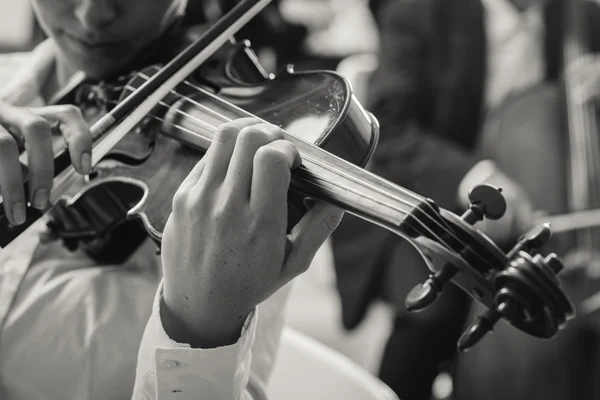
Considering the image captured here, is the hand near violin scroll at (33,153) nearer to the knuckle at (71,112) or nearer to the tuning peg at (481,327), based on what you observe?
the knuckle at (71,112)

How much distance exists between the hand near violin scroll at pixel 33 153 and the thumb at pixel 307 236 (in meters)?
0.18

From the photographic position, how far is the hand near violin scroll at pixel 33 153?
526 millimetres

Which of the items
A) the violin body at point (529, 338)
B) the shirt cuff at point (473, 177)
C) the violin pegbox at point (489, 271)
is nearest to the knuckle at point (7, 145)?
the violin pegbox at point (489, 271)

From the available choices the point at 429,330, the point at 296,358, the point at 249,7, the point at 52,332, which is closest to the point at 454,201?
the point at 429,330

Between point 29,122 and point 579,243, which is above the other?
point 29,122

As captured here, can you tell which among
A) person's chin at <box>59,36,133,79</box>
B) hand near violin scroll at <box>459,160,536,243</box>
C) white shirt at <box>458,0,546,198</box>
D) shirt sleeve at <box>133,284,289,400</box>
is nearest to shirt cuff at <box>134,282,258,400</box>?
shirt sleeve at <box>133,284,289,400</box>

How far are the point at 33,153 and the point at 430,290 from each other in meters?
0.30

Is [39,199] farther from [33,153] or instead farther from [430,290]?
[430,290]

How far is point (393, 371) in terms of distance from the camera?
1.43 metres

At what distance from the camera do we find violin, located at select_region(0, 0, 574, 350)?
43cm

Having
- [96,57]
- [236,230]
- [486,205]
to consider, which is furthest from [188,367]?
[96,57]

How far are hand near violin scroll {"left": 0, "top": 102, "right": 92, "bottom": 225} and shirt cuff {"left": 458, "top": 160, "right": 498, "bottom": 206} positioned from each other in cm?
77

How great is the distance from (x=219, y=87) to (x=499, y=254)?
1.05ft

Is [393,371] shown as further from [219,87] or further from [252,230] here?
[252,230]
